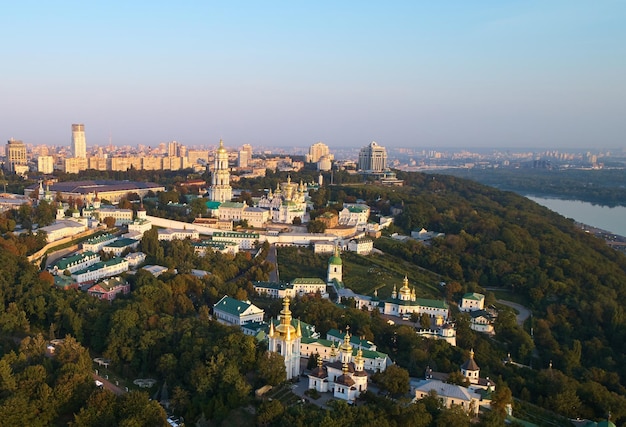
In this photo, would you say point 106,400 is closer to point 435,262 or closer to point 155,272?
point 155,272

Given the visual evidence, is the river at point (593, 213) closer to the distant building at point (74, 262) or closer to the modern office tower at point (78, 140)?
the distant building at point (74, 262)

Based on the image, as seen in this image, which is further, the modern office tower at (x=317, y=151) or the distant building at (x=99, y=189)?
the modern office tower at (x=317, y=151)

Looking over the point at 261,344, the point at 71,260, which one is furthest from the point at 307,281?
the point at 71,260

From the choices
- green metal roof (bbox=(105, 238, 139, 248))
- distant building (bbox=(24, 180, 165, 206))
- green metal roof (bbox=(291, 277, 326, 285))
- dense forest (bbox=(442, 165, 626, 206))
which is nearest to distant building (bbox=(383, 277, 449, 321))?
green metal roof (bbox=(291, 277, 326, 285))

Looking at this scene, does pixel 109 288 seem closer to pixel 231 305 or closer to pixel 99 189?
pixel 231 305

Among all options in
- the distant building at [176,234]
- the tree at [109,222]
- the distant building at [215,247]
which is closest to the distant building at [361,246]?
the distant building at [215,247]

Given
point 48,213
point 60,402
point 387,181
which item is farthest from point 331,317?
point 387,181

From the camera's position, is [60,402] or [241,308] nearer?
[60,402]
